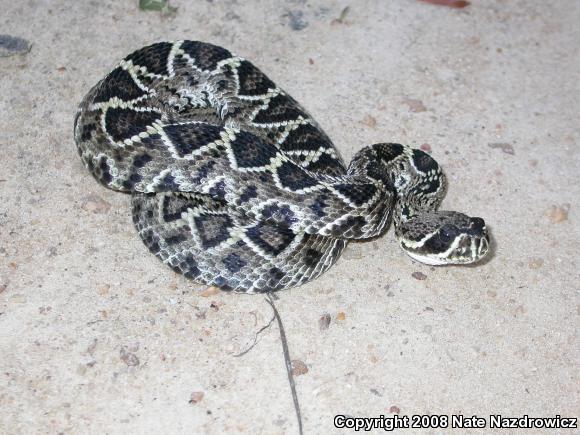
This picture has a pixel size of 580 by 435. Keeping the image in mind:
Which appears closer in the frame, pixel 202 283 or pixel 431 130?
pixel 202 283

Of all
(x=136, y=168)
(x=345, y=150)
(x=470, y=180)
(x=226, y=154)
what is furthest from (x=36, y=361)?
(x=470, y=180)

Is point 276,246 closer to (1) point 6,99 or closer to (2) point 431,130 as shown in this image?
(2) point 431,130

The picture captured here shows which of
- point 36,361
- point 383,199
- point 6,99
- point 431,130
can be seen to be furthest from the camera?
point 431,130

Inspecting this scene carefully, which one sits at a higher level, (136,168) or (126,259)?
(136,168)

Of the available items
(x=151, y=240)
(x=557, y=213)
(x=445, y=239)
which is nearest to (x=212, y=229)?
(x=151, y=240)

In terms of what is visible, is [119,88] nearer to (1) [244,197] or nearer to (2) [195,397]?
(1) [244,197]

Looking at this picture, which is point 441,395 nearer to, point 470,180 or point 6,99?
point 470,180

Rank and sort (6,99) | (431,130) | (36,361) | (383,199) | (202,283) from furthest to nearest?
(431,130) → (6,99) → (383,199) → (202,283) → (36,361)

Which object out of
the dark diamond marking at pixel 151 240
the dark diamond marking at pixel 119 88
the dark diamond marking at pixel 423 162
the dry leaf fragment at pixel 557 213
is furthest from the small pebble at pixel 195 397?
the dry leaf fragment at pixel 557 213
